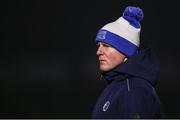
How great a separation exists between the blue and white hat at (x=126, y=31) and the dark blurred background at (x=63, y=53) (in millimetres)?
1638

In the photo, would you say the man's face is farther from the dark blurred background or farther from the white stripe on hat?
the dark blurred background

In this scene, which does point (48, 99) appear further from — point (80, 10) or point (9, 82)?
point (80, 10)

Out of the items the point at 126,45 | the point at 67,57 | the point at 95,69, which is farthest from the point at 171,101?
the point at 126,45

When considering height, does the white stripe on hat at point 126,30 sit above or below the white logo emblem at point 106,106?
above

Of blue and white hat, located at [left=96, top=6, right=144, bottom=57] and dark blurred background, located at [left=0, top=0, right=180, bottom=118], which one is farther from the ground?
blue and white hat, located at [left=96, top=6, right=144, bottom=57]

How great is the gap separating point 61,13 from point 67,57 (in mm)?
324

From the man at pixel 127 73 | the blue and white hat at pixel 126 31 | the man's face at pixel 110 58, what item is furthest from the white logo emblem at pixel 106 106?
the blue and white hat at pixel 126 31

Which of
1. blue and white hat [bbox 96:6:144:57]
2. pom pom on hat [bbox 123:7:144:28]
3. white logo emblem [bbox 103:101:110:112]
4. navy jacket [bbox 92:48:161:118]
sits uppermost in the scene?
pom pom on hat [bbox 123:7:144:28]

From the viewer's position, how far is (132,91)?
1416 mm

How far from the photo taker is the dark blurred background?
3391 millimetres

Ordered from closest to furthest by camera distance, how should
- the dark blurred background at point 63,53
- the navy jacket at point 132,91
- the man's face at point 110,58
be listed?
the navy jacket at point 132,91
the man's face at point 110,58
the dark blurred background at point 63,53

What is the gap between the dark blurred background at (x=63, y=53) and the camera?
3.39m

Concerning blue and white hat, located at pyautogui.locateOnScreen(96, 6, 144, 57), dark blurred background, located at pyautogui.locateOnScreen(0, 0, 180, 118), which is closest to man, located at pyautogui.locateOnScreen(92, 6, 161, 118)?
blue and white hat, located at pyautogui.locateOnScreen(96, 6, 144, 57)

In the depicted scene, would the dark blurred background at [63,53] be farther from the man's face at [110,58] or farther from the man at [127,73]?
the man's face at [110,58]
